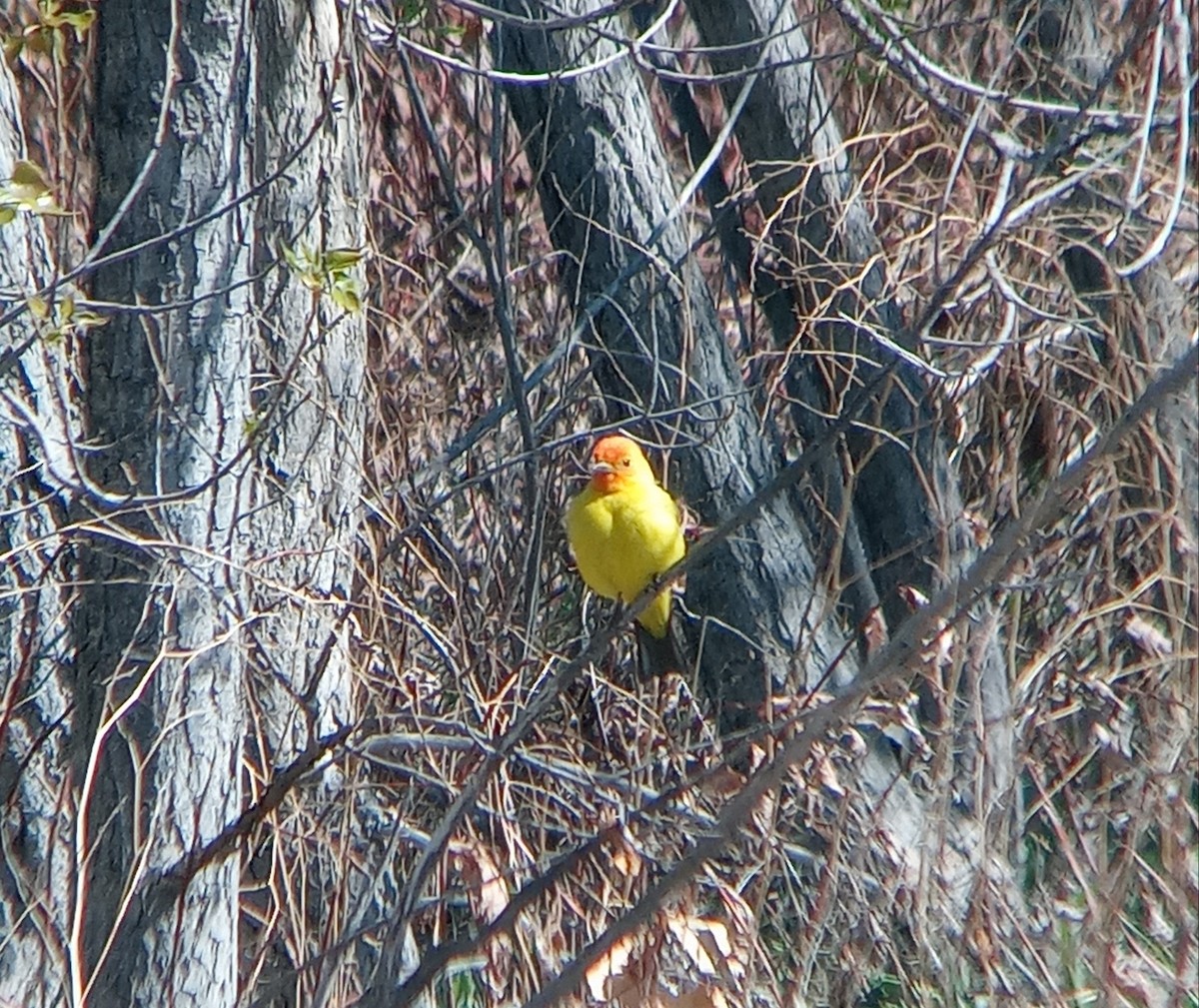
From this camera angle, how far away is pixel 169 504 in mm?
3732

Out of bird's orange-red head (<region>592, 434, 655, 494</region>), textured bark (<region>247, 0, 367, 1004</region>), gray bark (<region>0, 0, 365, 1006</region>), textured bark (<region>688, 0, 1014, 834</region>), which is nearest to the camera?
gray bark (<region>0, 0, 365, 1006</region>)

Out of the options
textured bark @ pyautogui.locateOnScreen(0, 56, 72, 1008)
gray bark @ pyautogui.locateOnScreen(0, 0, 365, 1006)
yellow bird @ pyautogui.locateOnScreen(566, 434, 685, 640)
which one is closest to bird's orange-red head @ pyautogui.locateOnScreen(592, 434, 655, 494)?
yellow bird @ pyautogui.locateOnScreen(566, 434, 685, 640)

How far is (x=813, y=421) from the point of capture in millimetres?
6051

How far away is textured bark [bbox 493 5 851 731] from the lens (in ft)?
18.9

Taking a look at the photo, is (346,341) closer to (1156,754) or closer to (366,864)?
(366,864)

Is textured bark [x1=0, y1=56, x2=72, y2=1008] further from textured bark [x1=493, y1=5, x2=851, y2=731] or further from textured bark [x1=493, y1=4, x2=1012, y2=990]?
textured bark [x1=493, y1=5, x2=851, y2=731]

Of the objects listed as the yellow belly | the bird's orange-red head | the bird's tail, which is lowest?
the bird's tail

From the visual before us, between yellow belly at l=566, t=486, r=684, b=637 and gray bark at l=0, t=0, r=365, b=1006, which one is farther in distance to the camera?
yellow belly at l=566, t=486, r=684, b=637

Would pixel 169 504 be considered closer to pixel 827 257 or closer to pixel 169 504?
pixel 169 504

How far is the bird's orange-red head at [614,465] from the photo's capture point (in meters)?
5.27

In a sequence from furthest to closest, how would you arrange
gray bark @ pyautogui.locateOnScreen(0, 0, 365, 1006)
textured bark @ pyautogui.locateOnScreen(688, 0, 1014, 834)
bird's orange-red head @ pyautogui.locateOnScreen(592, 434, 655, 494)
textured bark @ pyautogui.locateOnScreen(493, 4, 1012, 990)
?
textured bark @ pyautogui.locateOnScreen(688, 0, 1014, 834) → textured bark @ pyautogui.locateOnScreen(493, 4, 1012, 990) → bird's orange-red head @ pyautogui.locateOnScreen(592, 434, 655, 494) → gray bark @ pyautogui.locateOnScreen(0, 0, 365, 1006)

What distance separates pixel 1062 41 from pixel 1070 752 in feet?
9.51

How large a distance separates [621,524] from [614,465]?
188mm

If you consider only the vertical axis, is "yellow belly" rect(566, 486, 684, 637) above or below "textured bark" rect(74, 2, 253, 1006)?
below
